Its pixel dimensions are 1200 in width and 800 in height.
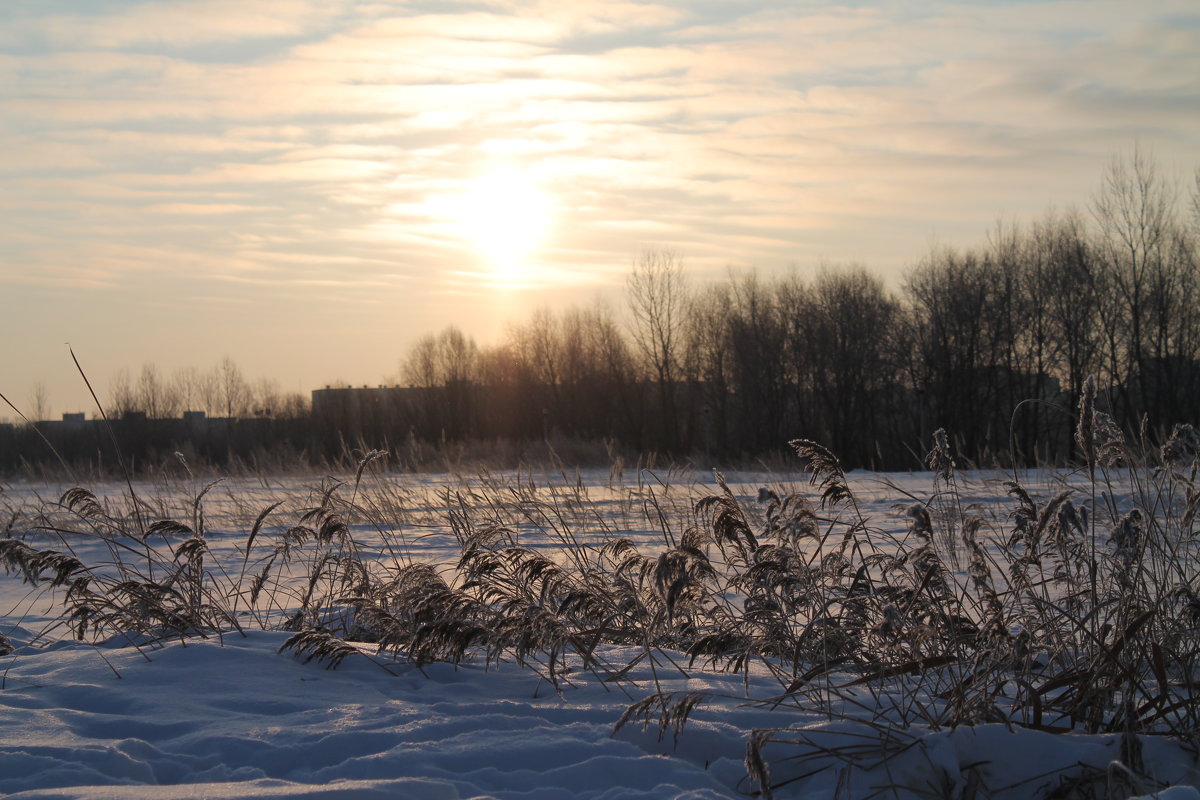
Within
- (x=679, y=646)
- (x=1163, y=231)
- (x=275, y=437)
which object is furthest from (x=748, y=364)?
(x=679, y=646)

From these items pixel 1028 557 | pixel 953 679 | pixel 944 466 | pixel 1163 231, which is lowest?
pixel 953 679

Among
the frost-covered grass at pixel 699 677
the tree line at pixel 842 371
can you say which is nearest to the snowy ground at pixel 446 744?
the frost-covered grass at pixel 699 677

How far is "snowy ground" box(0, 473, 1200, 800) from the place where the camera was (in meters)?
2.51

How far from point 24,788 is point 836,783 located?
7.62 ft

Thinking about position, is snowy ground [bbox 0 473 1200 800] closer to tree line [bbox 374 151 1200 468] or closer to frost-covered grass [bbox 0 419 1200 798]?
frost-covered grass [bbox 0 419 1200 798]

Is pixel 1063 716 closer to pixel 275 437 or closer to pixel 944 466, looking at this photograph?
pixel 944 466

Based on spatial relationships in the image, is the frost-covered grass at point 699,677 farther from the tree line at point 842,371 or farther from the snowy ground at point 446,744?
the tree line at point 842,371

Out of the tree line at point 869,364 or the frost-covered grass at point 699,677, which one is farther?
the tree line at point 869,364

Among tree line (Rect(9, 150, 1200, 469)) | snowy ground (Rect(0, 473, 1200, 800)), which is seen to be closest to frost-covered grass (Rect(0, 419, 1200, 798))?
snowy ground (Rect(0, 473, 1200, 800))

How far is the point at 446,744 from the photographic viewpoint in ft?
9.08

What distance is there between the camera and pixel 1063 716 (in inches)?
115

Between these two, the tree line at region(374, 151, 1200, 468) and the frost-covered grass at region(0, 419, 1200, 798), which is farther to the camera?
the tree line at region(374, 151, 1200, 468)

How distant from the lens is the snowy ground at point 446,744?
2514 mm

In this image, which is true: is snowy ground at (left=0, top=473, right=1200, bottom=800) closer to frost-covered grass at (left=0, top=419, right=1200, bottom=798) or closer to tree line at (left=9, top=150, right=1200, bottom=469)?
frost-covered grass at (left=0, top=419, right=1200, bottom=798)
